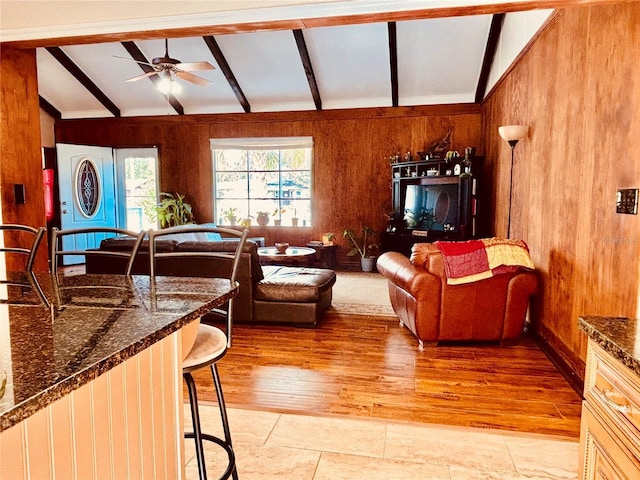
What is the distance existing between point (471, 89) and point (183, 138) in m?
4.93

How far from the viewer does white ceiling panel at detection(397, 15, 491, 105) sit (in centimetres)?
573

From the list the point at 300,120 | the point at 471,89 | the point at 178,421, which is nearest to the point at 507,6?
the point at 178,421

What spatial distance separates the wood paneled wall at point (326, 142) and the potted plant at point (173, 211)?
21cm

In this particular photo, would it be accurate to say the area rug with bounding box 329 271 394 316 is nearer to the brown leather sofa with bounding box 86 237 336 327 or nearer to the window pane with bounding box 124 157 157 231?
the brown leather sofa with bounding box 86 237 336 327

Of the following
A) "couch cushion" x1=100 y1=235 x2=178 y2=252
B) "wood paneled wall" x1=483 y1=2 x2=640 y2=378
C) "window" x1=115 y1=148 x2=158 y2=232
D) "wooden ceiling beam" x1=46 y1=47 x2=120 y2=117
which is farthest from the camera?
"window" x1=115 y1=148 x2=158 y2=232

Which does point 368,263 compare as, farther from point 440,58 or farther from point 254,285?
point 254,285

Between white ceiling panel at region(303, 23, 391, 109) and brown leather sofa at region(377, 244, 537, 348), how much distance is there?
3.66 m

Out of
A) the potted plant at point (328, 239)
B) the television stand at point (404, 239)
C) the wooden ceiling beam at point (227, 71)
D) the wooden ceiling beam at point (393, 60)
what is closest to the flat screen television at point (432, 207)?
the television stand at point (404, 239)

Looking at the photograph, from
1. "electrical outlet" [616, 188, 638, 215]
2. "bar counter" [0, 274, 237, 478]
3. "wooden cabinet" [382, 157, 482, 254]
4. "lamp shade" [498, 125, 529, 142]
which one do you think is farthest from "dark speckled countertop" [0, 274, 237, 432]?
"wooden cabinet" [382, 157, 482, 254]

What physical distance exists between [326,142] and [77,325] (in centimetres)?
687

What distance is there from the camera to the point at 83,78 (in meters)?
7.29

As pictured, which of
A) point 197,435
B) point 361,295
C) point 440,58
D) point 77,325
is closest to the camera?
point 77,325

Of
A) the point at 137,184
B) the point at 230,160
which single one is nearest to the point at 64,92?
the point at 137,184

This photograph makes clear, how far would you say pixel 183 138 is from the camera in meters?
8.20
